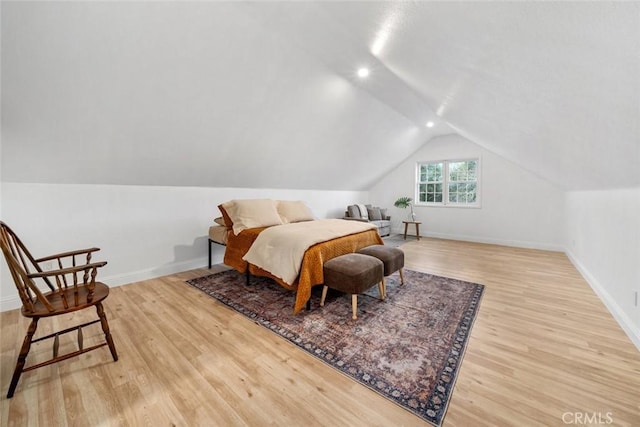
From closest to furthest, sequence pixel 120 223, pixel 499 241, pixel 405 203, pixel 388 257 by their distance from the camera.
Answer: pixel 388 257
pixel 120 223
pixel 499 241
pixel 405 203

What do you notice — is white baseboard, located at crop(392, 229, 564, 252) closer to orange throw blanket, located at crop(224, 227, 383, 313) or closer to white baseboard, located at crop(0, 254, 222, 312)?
orange throw blanket, located at crop(224, 227, 383, 313)

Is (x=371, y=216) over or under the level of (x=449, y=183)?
under

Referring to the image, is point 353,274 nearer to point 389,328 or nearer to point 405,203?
point 389,328

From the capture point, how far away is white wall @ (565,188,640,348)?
76.8 inches

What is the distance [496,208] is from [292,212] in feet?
14.9

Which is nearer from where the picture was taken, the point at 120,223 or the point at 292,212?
the point at 120,223

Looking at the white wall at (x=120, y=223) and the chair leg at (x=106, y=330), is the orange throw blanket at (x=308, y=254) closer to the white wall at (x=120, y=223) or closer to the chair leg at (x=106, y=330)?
the white wall at (x=120, y=223)

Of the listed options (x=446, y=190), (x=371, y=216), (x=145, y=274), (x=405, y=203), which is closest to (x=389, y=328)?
(x=145, y=274)

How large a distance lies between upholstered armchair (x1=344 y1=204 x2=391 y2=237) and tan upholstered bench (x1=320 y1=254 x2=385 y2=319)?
3399 millimetres

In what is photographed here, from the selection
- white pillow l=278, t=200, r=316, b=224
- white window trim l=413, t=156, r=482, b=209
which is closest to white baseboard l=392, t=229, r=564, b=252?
white window trim l=413, t=156, r=482, b=209

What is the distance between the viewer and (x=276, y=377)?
61.5 inches

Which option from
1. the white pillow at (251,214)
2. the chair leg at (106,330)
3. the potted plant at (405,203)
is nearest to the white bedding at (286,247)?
the white pillow at (251,214)

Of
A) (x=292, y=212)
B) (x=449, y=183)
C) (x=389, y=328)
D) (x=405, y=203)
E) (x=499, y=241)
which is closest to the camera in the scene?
(x=389, y=328)

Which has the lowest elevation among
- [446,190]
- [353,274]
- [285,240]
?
[353,274]
